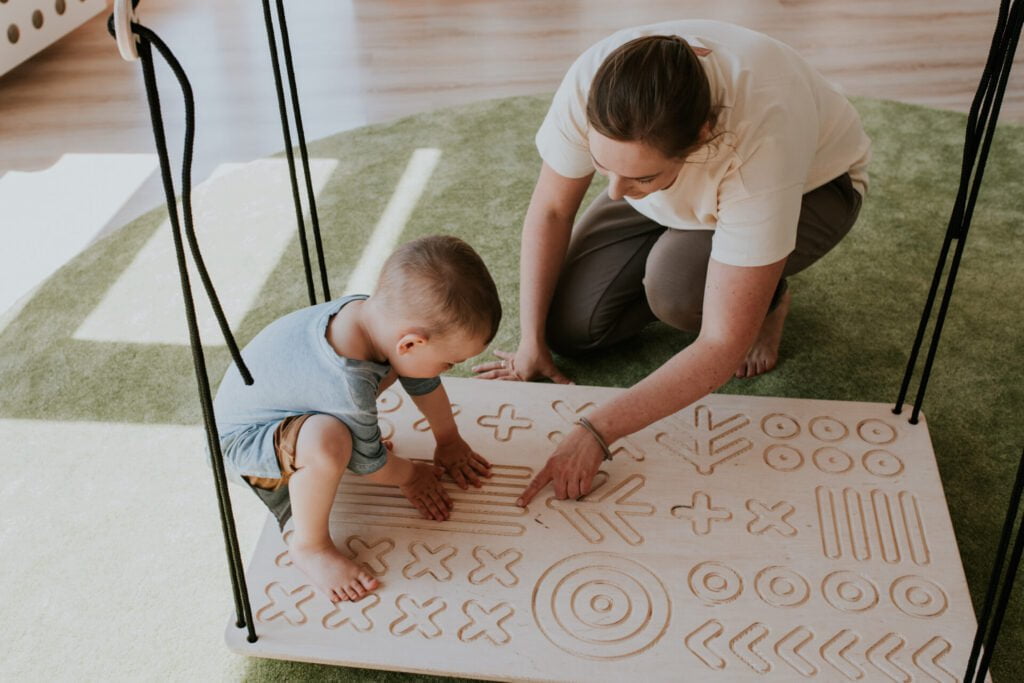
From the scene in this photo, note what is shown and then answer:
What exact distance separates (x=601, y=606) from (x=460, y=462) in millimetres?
311

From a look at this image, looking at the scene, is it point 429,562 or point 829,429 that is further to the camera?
point 829,429

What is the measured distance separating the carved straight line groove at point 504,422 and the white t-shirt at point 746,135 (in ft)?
1.37

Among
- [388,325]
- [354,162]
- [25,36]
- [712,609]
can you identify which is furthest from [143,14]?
[712,609]

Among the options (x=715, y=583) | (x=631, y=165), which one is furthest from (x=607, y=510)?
(x=631, y=165)

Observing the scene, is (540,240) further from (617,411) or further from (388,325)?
(388,325)

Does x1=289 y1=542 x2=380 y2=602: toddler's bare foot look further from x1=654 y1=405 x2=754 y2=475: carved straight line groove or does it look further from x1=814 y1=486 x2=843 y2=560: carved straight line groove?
x1=814 y1=486 x2=843 y2=560: carved straight line groove

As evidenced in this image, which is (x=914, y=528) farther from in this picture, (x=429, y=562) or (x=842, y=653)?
(x=429, y=562)

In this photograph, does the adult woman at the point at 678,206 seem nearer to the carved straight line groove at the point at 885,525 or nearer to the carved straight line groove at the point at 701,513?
the carved straight line groove at the point at 701,513

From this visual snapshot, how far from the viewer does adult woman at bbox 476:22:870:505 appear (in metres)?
1.10

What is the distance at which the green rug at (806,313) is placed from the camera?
1598mm

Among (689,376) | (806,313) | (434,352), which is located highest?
(434,352)

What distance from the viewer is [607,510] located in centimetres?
134

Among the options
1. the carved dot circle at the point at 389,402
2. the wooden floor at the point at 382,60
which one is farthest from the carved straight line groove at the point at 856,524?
the wooden floor at the point at 382,60

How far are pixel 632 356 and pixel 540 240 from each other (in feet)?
1.15
